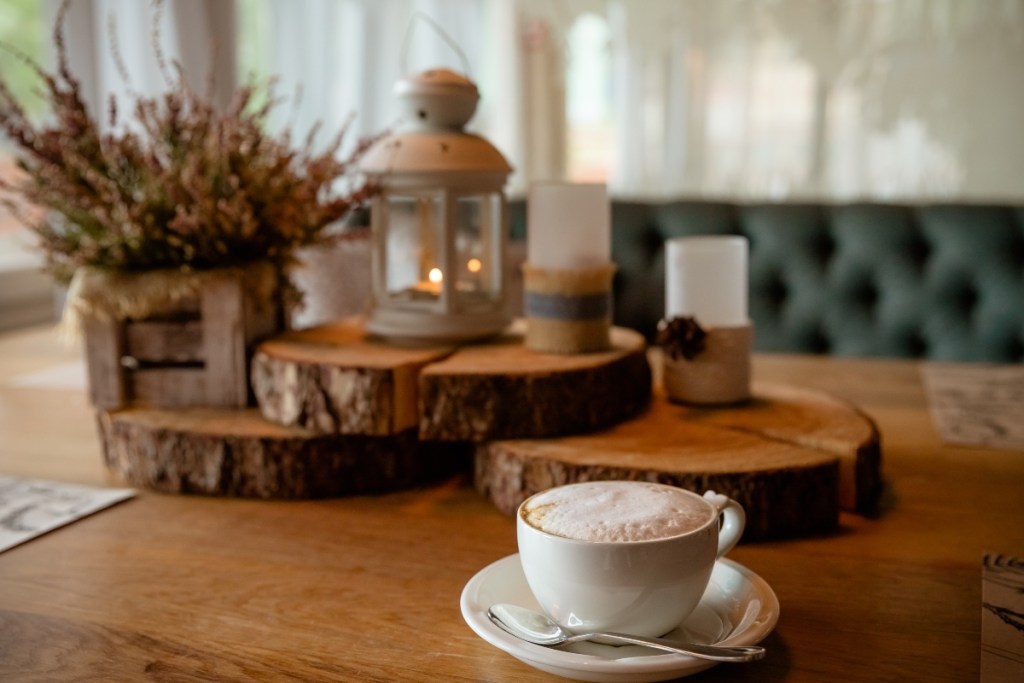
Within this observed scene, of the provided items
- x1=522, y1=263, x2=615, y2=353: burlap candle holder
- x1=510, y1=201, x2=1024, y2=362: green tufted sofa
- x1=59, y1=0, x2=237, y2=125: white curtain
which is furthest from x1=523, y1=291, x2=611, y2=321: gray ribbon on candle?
x1=59, y1=0, x2=237, y2=125: white curtain

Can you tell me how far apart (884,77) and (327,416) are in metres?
2.31

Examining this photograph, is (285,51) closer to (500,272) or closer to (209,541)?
(500,272)

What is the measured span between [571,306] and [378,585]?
0.43m

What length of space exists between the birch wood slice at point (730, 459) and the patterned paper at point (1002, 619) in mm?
156

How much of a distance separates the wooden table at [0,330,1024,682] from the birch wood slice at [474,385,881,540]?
0.03 meters

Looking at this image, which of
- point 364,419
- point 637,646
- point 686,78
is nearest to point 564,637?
point 637,646

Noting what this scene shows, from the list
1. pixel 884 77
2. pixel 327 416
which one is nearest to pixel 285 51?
pixel 884 77

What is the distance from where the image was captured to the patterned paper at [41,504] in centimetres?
93

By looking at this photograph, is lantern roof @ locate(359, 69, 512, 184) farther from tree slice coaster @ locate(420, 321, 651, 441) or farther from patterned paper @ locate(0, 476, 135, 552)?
patterned paper @ locate(0, 476, 135, 552)

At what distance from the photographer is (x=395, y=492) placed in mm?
1058

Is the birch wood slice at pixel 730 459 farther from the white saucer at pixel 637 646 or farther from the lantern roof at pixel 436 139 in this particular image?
the lantern roof at pixel 436 139

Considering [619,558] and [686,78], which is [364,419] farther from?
[686,78]

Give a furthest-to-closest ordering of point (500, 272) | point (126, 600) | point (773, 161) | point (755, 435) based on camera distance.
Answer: point (773, 161), point (500, 272), point (755, 435), point (126, 600)

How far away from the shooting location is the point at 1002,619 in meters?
0.70
